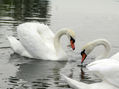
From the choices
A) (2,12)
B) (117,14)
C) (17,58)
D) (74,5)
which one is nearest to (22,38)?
(17,58)

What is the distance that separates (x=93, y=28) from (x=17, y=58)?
600cm

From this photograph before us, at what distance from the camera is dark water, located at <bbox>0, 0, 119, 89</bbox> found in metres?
10.4

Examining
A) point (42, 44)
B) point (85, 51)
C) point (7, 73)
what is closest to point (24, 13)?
point (42, 44)

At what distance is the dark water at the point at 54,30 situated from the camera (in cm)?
1042

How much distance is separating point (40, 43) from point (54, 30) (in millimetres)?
4605

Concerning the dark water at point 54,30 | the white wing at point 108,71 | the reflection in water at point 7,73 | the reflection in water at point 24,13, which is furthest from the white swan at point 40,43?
the reflection in water at point 24,13

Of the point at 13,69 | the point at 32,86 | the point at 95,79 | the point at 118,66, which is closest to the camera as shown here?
the point at 118,66

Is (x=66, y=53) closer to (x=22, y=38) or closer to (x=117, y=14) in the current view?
(x=22, y=38)

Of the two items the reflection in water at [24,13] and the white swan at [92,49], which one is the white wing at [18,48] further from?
the reflection in water at [24,13]

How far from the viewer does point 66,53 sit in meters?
13.6

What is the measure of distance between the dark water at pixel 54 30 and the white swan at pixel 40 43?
249 mm

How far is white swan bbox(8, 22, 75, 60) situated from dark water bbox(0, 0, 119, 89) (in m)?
0.25

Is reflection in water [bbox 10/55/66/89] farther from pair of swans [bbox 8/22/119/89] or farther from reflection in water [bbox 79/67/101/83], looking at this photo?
reflection in water [bbox 79/67/101/83]

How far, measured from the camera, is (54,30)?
57.4 feet
